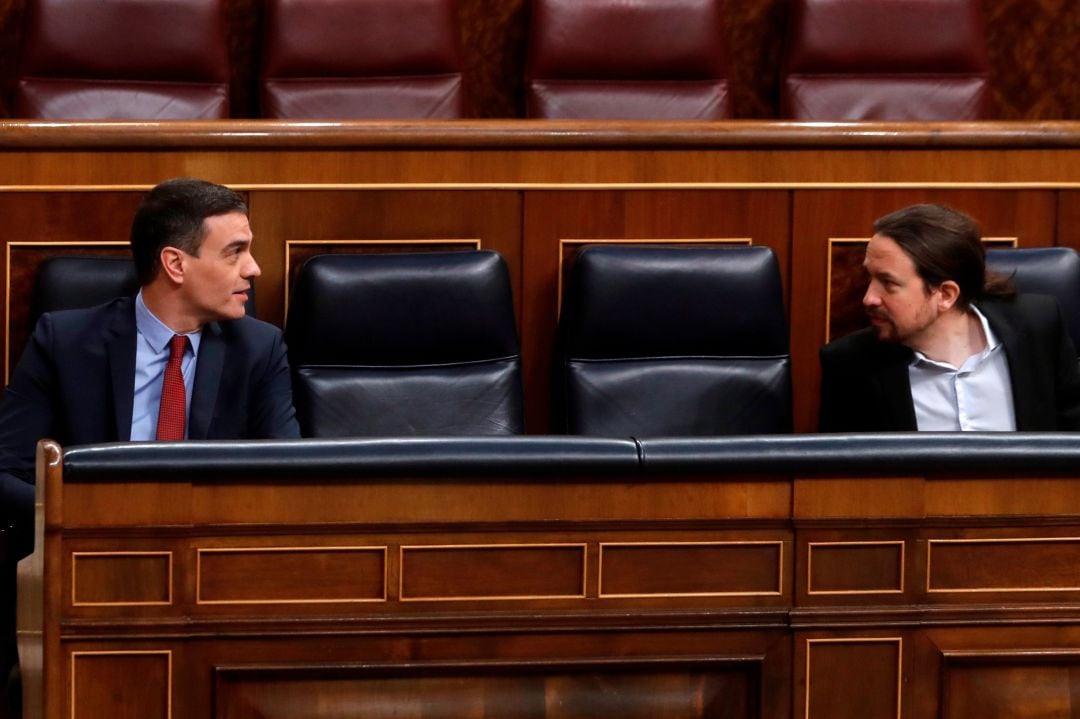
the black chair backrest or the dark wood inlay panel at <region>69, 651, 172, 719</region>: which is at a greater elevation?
the black chair backrest

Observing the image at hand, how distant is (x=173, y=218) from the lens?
1007 millimetres

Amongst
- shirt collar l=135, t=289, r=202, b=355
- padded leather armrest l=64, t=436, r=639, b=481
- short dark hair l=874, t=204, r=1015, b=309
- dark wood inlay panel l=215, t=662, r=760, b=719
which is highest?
short dark hair l=874, t=204, r=1015, b=309

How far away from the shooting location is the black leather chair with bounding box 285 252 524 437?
107 cm

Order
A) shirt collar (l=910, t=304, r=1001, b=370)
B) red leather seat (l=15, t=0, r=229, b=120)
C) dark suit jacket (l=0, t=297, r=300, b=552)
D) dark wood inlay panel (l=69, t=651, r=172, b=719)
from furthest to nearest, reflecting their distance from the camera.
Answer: red leather seat (l=15, t=0, r=229, b=120) → shirt collar (l=910, t=304, r=1001, b=370) → dark suit jacket (l=0, t=297, r=300, b=552) → dark wood inlay panel (l=69, t=651, r=172, b=719)

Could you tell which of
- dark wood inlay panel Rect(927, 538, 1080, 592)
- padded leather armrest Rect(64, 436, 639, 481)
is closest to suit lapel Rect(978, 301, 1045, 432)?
dark wood inlay panel Rect(927, 538, 1080, 592)

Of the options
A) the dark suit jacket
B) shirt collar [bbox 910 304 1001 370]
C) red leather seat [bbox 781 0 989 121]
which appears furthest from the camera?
red leather seat [bbox 781 0 989 121]

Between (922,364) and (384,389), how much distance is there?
1.27 feet

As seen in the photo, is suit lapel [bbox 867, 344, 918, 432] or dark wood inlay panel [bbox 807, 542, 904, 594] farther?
suit lapel [bbox 867, 344, 918, 432]

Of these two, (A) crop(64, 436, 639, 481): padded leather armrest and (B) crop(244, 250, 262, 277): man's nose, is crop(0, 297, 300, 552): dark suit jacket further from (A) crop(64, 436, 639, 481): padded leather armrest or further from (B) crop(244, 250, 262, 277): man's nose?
(A) crop(64, 436, 639, 481): padded leather armrest

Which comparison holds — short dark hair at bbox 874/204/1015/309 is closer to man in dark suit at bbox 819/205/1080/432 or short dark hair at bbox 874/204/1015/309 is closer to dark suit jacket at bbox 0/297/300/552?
man in dark suit at bbox 819/205/1080/432

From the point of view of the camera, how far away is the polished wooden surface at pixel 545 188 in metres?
1.11

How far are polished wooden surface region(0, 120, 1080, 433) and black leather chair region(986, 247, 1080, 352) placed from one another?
0.27 feet

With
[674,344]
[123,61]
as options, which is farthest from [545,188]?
[123,61]

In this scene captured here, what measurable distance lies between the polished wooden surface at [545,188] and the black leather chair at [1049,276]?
82 mm
